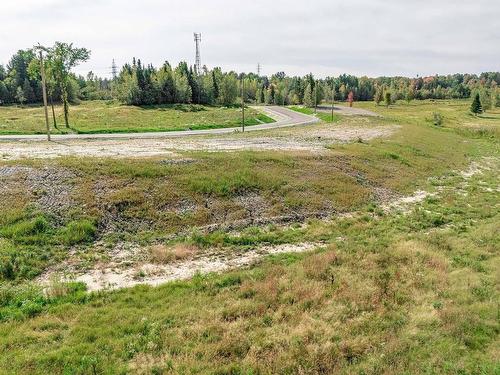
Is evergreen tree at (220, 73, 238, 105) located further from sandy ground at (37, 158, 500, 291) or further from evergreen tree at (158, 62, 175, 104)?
sandy ground at (37, 158, 500, 291)

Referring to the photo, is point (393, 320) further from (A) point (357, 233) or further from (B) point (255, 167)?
(B) point (255, 167)

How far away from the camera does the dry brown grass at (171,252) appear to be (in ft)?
54.5

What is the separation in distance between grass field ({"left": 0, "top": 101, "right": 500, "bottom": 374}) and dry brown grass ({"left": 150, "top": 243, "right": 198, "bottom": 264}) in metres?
0.82

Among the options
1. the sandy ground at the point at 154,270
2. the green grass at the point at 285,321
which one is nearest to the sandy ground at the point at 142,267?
the sandy ground at the point at 154,270

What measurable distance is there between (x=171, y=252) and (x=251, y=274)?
4108 millimetres

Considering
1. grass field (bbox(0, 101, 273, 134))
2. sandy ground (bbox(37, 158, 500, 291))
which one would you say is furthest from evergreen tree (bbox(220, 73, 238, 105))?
sandy ground (bbox(37, 158, 500, 291))

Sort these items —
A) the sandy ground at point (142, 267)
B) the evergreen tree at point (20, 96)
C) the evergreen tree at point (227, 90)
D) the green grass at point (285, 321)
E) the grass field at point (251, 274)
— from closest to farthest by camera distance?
the green grass at point (285, 321) < the grass field at point (251, 274) < the sandy ground at point (142, 267) < the evergreen tree at point (20, 96) < the evergreen tree at point (227, 90)

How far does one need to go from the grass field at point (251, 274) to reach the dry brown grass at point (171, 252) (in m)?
0.82

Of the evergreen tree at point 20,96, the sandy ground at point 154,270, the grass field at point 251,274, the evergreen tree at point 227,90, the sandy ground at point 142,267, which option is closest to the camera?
the grass field at point 251,274

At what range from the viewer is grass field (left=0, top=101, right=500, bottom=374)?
1036cm

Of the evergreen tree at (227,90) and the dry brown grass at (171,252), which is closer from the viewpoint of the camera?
the dry brown grass at (171,252)

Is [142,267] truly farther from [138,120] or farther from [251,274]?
[138,120]

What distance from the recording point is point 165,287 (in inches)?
552

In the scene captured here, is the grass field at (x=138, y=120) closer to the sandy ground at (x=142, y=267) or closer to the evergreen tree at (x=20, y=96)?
the sandy ground at (x=142, y=267)
